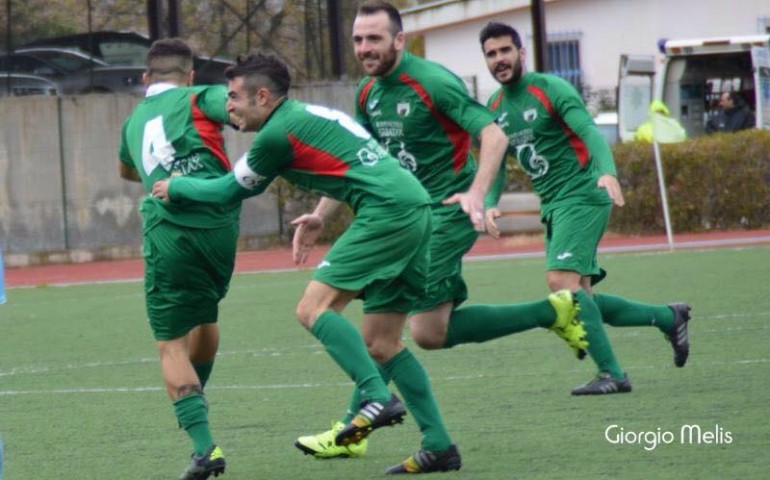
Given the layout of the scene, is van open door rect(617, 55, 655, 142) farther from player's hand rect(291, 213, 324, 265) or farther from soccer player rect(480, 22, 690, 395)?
player's hand rect(291, 213, 324, 265)

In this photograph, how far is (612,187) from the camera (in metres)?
8.19

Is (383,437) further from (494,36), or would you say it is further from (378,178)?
(494,36)

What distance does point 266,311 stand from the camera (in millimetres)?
14633

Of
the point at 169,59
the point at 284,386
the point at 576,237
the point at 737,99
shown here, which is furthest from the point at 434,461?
the point at 737,99

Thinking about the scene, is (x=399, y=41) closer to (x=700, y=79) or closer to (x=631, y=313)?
(x=631, y=313)

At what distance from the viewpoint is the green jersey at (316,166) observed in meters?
6.39

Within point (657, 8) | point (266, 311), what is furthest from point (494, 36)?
point (657, 8)

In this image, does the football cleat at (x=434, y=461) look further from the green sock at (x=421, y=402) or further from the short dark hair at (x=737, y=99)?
the short dark hair at (x=737, y=99)

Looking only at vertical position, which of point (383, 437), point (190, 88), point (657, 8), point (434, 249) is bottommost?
point (383, 437)

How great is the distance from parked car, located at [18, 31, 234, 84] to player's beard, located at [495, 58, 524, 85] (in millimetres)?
16218

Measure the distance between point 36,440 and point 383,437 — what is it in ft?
5.50

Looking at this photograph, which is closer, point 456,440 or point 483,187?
point 483,187

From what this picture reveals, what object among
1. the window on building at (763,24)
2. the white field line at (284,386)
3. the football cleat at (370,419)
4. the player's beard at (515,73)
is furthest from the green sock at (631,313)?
the window on building at (763,24)

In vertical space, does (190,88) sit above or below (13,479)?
above
